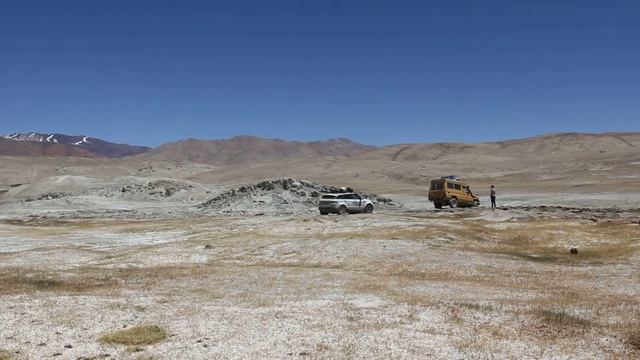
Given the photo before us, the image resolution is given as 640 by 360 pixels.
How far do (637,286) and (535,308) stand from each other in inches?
248

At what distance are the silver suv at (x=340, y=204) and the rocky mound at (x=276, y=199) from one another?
1352 centimetres

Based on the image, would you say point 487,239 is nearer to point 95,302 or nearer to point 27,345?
point 95,302

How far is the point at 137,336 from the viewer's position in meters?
13.7

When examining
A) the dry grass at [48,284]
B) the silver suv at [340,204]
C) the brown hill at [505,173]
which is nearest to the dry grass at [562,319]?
the dry grass at [48,284]

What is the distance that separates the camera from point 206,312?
16.3m

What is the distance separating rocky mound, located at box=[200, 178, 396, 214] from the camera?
227 ft

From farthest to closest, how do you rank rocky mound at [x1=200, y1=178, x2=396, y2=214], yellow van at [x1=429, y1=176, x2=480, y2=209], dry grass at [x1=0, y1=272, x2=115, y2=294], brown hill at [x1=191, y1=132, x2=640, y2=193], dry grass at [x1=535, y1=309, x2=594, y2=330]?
1. brown hill at [x1=191, y1=132, x2=640, y2=193]
2. rocky mound at [x1=200, y1=178, x2=396, y2=214]
3. yellow van at [x1=429, y1=176, x2=480, y2=209]
4. dry grass at [x1=0, y1=272, x2=115, y2=294]
5. dry grass at [x1=535, y1=309, x2=594, y2=330]

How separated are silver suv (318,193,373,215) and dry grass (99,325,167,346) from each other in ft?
127

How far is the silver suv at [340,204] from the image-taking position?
52.8 m

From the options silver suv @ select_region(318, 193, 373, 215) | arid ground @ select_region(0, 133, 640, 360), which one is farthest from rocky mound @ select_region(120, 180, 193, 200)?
silver suv @ select_region(318, 193, 373, 215)

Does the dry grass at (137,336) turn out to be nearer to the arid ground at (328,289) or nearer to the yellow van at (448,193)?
the arid ground at (328,289)

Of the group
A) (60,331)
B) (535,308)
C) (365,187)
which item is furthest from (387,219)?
(365,187)

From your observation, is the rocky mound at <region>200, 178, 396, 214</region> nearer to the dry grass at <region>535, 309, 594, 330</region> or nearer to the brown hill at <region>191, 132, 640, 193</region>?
the brown hill at <region>191, 132, 640, 193</region>

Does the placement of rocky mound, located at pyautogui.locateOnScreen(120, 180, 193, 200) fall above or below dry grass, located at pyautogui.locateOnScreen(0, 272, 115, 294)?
above
